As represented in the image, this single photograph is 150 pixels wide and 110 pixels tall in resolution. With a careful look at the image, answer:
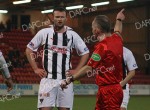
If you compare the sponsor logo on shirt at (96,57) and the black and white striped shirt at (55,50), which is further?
the black and white striped shirt at (55,50)

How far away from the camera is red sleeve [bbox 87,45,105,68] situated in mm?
5496

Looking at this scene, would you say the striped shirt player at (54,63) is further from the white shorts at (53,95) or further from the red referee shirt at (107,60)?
the red referee shirt at (107,60)

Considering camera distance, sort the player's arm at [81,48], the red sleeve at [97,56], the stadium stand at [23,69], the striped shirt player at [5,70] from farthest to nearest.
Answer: the stadium stand at [23,69]
the player's arm at [81,48]
the striped shirt player at [5,70]
the red sleeve at [97,56]

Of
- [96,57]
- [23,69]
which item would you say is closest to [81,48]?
[96,57]

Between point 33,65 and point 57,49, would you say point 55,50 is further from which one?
point 33,65

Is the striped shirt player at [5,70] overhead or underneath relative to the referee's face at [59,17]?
underneath

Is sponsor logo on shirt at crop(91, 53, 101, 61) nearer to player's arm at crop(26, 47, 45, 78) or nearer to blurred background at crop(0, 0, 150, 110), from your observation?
player's arm at crop(26, 47, 45, 78)

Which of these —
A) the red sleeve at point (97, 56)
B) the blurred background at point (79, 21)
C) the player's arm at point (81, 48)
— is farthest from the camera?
the blurred background at point (79, 21)

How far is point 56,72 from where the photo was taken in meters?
7.22

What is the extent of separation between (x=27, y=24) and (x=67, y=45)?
2809 cm

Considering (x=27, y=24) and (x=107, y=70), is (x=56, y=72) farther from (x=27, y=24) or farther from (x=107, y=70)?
(x=27, y=24)

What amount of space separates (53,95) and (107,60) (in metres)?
1.83

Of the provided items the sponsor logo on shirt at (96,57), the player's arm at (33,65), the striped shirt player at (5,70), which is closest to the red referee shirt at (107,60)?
the sponsor logo on shirt at (96,57)

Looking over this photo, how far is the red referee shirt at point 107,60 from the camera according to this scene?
217 inches
